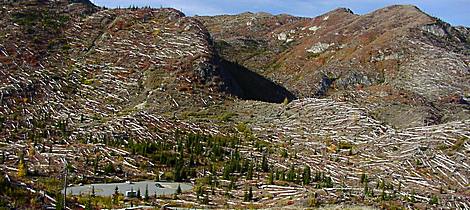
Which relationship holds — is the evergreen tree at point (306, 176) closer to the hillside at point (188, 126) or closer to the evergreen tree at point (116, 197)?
the hillside at point (188, 126)

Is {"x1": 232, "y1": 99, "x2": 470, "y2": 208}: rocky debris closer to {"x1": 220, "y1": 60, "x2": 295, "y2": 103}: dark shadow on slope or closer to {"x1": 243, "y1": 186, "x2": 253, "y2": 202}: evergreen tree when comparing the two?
{"x1": 243, "y1": 186, "x2": 253, "y2": 202}: evergreen tree

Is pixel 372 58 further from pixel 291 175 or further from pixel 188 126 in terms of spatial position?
pixel 291 175

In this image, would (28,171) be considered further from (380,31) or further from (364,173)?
(380,31)

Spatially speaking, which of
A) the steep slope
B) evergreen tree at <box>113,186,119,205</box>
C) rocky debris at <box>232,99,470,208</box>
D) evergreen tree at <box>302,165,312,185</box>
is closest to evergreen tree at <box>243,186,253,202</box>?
evergreen tree at <box>302,165,312,185</box>

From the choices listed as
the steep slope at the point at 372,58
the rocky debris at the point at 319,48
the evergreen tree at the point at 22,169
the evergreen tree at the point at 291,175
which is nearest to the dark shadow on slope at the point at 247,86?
the steep slope at the point at 372,58

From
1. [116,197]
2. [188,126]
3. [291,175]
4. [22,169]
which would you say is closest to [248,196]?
[291,175]

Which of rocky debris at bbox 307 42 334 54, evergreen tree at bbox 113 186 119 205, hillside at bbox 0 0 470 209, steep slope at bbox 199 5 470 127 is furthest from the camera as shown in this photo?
rocky debris at bbox 307 42 334 54
